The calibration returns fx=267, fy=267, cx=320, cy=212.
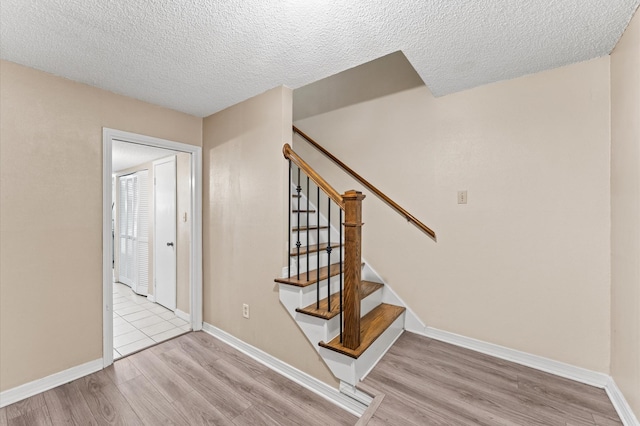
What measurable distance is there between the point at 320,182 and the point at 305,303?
2.94ft

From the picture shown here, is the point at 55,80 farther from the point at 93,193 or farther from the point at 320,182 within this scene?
the point at 320,182

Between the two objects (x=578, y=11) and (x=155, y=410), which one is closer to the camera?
(x=578, y=11)

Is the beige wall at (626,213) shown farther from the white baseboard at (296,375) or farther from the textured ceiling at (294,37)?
the white baseboard at (296,375)

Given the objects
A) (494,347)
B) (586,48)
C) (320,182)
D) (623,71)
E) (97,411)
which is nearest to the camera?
(623,71)

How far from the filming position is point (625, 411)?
1369mm

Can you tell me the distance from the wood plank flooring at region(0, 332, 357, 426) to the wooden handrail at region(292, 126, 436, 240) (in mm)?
1460

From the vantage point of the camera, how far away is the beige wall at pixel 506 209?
5.55 ft

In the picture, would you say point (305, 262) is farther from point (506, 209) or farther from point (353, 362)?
point (506, 209)

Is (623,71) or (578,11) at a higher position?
(578,11)

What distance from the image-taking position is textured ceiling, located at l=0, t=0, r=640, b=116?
1.31 m

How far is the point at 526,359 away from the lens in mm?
1862

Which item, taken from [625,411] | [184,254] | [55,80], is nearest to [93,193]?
[55,80]

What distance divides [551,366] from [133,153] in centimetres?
487

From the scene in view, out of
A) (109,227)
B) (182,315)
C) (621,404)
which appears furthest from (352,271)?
(182,315)
